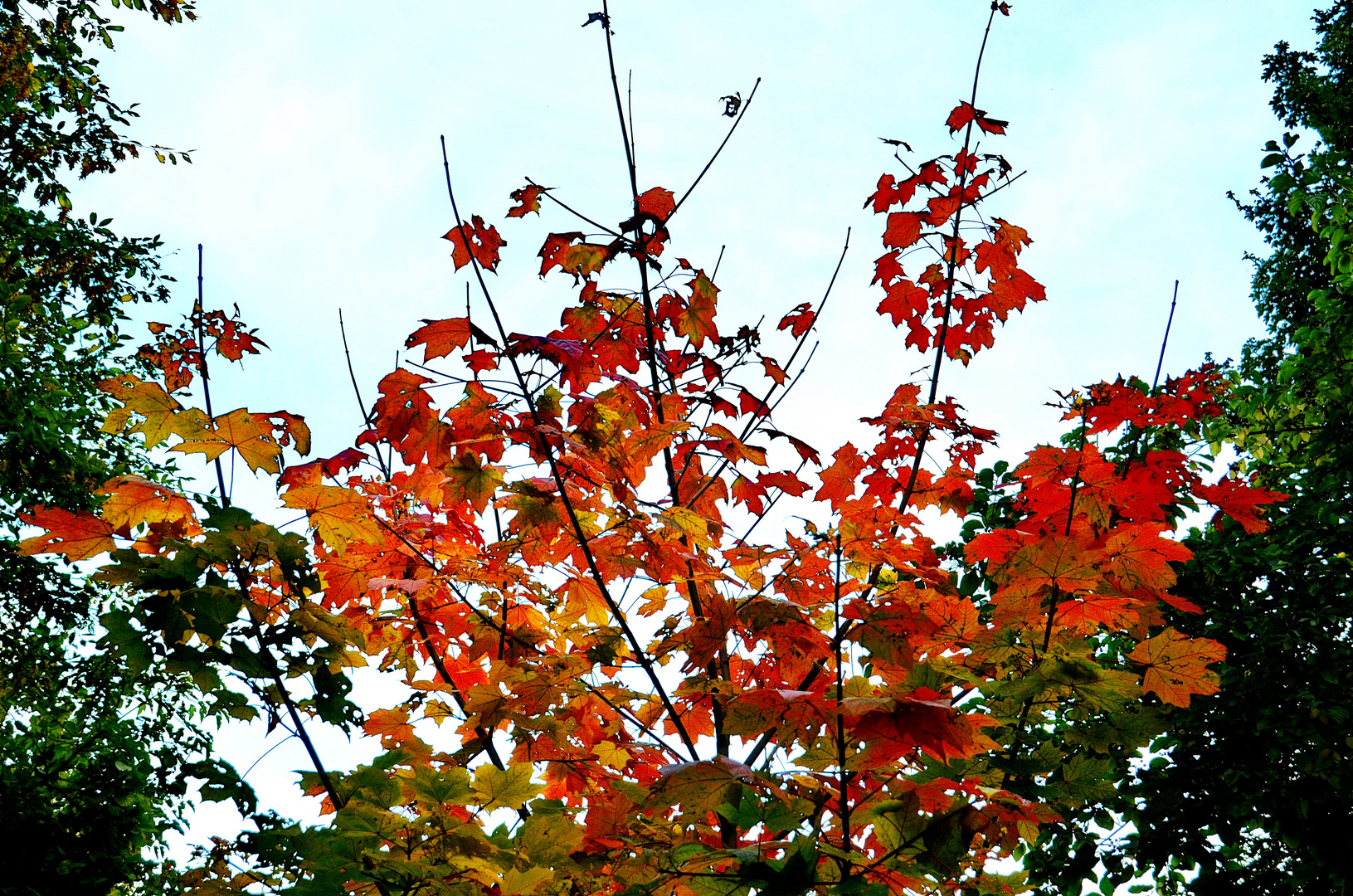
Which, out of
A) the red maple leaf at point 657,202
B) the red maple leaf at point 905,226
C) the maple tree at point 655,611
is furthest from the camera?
the red maple leaf at point 905,226

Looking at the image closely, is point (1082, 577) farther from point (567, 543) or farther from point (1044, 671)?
point (567, 543)

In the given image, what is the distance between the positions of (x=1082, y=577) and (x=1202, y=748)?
4.15 metres

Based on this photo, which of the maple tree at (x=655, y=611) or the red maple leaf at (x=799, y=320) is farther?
the red maple leaf at (x=799, y=320)

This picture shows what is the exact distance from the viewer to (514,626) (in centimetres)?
302

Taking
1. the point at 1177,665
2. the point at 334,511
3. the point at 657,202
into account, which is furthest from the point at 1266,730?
the point at 334,511

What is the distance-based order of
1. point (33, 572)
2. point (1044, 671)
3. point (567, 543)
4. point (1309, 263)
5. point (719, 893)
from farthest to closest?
point (1309, 263) → point (33, 572) → point (567, 543) → point (1044, 671) → point (719, 893)

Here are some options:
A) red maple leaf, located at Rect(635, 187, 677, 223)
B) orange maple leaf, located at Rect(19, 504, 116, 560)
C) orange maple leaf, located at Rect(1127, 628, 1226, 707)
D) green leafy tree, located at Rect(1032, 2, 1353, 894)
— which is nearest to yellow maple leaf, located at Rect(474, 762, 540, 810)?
orange maple leaf, located at Rect(19, 504, 116, 560)

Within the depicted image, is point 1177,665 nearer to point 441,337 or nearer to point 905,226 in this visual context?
point 905,226

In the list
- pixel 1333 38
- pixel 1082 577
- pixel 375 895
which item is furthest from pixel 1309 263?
pixel 375 895

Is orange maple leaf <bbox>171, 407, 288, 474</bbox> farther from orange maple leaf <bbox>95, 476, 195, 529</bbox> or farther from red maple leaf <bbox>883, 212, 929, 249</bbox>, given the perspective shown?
red maple leaf <bbox>883, 212, 929, 249</bbox>

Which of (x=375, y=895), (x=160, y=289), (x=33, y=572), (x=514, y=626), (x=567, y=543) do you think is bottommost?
(x=375, y=895)

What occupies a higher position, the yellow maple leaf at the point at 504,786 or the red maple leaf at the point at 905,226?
the red maple leaf at the point at 905,226

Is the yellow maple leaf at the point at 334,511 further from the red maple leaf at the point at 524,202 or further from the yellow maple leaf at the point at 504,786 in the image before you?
the red maple leaf at the point at 524,202

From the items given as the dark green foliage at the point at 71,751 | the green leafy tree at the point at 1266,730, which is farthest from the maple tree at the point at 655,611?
the dark green foliage at the point at 71,751
